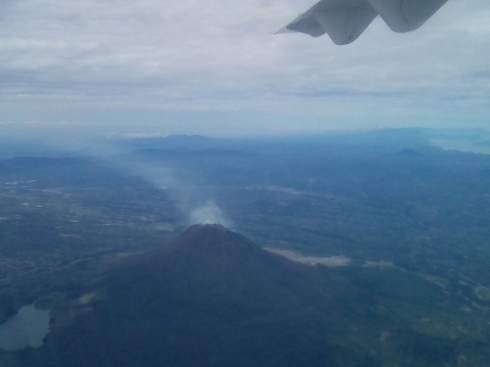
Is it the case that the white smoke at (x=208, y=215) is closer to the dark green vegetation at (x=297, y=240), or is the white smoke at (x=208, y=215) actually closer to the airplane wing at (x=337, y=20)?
the dark green vegetation at (x=297, y=240)

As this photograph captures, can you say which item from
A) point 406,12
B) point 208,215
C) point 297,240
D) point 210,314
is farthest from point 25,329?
point 208,215

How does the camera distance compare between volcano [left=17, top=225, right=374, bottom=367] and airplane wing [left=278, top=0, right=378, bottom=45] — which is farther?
volcano [left=17, top=225, right=374, bottom=367]

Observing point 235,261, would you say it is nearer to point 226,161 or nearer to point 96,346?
point 96,346

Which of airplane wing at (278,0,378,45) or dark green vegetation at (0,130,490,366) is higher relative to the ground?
airplane wing at (278,0,378,45)

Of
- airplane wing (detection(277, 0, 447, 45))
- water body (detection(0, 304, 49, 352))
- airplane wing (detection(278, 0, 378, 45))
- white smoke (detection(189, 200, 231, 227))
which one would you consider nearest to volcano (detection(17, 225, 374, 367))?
water body (detection(0, 304, 49, 352))

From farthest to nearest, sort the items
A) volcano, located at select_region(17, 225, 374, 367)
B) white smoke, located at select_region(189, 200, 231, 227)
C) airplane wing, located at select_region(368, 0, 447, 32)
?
white smoke, located at select_region(189, 200, 231, 227), volcano, located at select_region(17, 225, 374, 367), airplane wing, located at select_region(368, 0, 447, 32)

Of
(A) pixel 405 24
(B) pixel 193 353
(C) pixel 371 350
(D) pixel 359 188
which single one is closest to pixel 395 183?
(D) pixel 359 188

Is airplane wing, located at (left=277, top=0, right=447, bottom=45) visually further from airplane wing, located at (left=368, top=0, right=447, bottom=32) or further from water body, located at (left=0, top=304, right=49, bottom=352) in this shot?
water body, located at (left=0, top=304, right=49, bottom=352)


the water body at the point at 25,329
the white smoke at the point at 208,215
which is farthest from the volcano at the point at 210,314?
the white smoke at the point at 208,215
